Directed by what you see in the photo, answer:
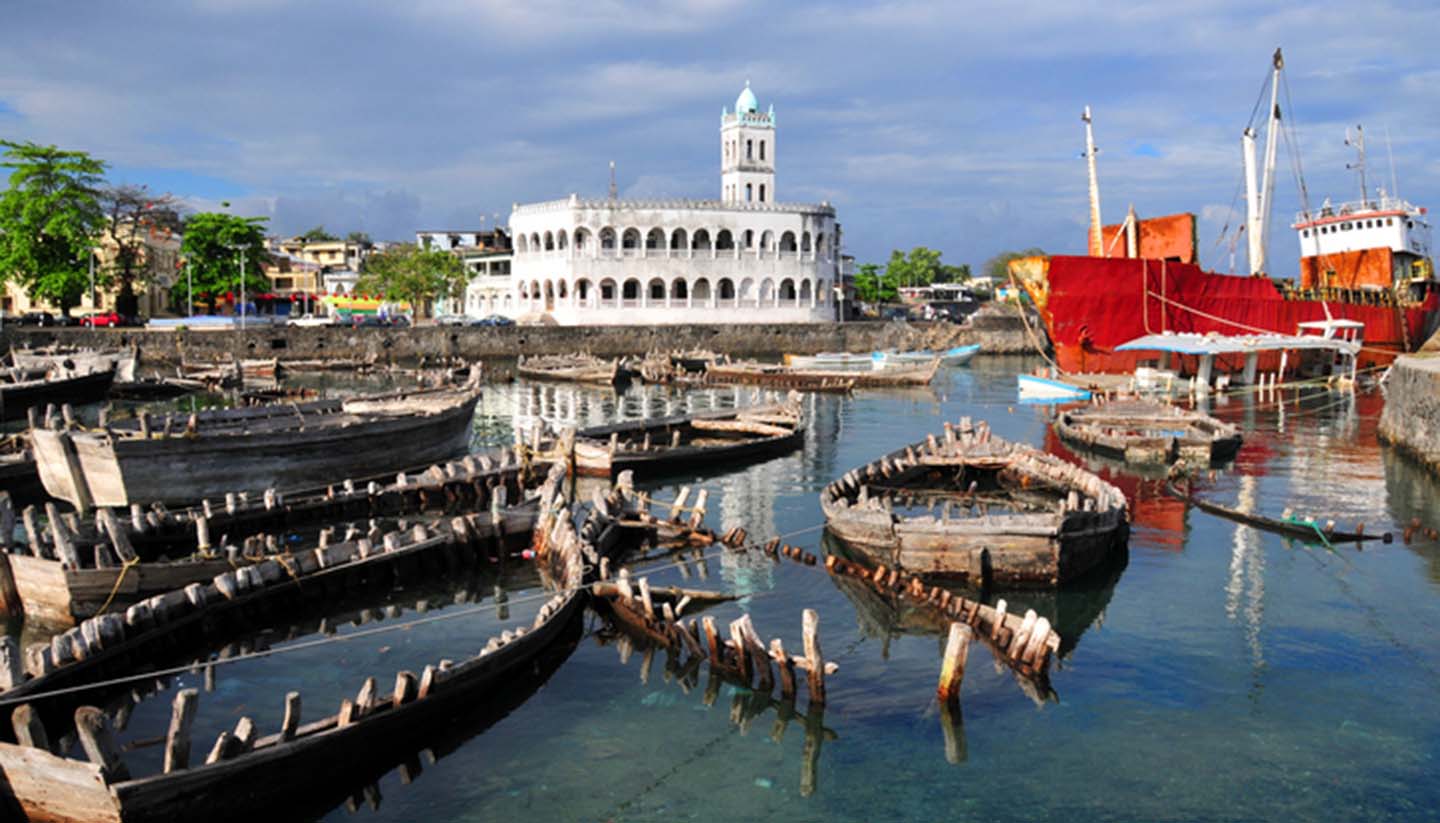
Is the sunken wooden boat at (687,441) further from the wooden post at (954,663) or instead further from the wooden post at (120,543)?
the wooden post at (954,663)

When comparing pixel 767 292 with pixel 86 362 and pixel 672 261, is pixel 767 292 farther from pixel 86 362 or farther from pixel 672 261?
pixel 86 362

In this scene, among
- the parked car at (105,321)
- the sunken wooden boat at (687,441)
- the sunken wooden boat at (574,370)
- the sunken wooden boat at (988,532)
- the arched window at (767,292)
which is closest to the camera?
the sunken wooden boat at (988,532)

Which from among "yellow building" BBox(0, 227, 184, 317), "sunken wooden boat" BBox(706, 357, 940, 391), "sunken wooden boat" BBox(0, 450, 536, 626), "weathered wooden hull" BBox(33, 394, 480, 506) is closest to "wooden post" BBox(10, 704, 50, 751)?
"sunken wooden boat" BBox(0, 450, 536, 626)

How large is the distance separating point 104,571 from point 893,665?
12035 millimetres

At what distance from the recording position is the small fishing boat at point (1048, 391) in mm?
50144

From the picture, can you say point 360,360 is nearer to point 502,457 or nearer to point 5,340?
point 5,340

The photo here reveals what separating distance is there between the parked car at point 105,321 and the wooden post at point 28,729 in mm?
67002

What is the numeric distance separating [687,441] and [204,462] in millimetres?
16586

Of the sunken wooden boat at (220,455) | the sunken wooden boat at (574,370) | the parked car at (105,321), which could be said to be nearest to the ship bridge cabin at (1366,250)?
the sunken wooden boat at (574,370)

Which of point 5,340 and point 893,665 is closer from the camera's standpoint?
point 893,665

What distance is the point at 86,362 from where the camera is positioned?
1880 inches

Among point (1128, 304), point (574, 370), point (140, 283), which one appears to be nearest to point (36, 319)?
→ point (140, 283)

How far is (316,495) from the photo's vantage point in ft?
82.3

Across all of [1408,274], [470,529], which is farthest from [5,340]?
[1408,274]
